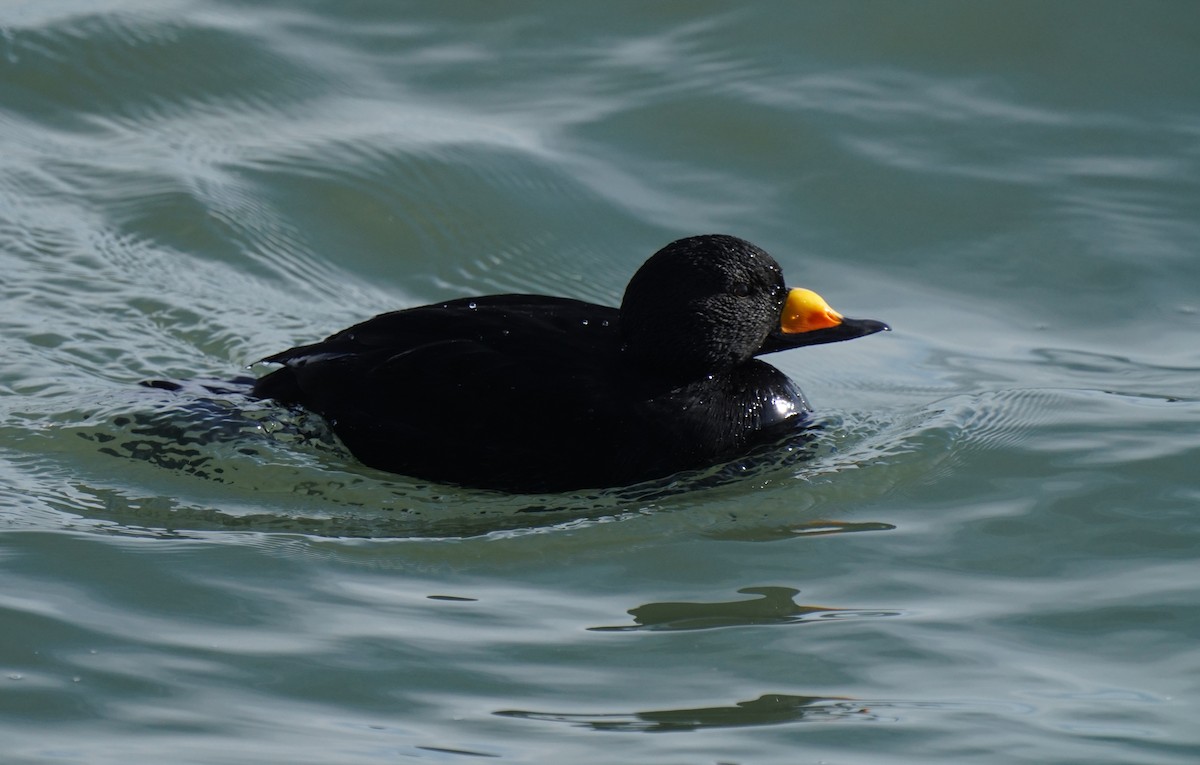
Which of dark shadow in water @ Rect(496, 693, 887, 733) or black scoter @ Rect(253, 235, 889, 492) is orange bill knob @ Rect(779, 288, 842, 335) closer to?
black scoter @ Rect(253, 235, 889, 492)

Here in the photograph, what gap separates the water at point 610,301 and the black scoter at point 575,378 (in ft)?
0.44

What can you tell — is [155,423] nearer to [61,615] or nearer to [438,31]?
[61,615]

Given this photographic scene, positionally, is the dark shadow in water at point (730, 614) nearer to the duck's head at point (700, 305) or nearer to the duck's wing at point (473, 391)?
the duck's wing at point (473, 391)

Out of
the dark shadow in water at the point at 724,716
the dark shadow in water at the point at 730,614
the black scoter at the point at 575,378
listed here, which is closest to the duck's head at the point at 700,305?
the black scoter at the point at 575,378

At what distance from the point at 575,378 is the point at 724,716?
5.19 ft

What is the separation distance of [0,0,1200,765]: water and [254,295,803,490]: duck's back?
116 millimetres

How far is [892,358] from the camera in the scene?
21.2ft

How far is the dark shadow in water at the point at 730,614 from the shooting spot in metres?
4.01

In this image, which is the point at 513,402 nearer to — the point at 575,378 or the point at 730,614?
the point at 575,378

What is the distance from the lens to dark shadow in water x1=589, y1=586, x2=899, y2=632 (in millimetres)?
4008

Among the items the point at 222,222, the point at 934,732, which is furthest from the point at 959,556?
the point at 222,222

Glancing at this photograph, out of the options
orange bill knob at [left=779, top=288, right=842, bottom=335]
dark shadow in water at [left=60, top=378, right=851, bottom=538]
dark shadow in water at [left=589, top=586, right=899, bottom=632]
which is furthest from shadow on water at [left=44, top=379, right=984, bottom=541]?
dark shadow in water at [left=589, top=586, right=899, bottom=632]

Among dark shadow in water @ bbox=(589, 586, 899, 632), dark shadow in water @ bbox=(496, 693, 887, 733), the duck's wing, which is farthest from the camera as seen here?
the duck's wing

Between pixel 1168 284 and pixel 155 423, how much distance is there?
4.18 meters
